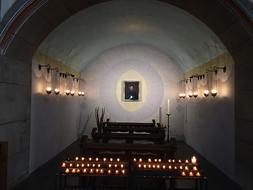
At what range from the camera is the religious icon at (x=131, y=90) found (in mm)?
14766

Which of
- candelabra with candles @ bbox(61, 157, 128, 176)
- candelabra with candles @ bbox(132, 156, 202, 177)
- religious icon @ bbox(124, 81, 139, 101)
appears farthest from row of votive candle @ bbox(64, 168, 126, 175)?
religious icon @ bbox(124, 81, 139, 101)

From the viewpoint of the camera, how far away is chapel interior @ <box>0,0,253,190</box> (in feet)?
18.5

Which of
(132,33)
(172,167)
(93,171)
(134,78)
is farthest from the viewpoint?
(134,78)

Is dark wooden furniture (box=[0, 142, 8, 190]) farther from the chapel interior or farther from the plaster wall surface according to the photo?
the plaster wall surface

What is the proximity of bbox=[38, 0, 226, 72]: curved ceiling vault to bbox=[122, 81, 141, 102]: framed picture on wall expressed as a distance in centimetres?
205

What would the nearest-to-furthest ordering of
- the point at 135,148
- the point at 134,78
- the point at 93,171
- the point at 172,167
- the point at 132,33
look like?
the point at 93,171
the point at 172,167
the point at 135,148
the point at 132,33
the point at 134,78

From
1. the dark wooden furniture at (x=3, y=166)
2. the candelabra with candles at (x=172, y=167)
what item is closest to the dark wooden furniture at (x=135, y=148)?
the candelabra with candles at (x=172, y=167)

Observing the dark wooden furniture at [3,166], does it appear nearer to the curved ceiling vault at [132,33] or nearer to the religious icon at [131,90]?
the curved ceiling vault at [132,33]

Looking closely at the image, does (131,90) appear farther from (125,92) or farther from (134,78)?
(134,78)

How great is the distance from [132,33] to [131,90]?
3372 mm

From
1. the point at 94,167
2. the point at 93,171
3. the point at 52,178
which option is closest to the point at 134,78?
the point at 52,178

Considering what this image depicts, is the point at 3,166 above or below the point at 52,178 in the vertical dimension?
above

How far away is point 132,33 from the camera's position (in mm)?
12234

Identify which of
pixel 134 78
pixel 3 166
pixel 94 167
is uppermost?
pixel 134 78
